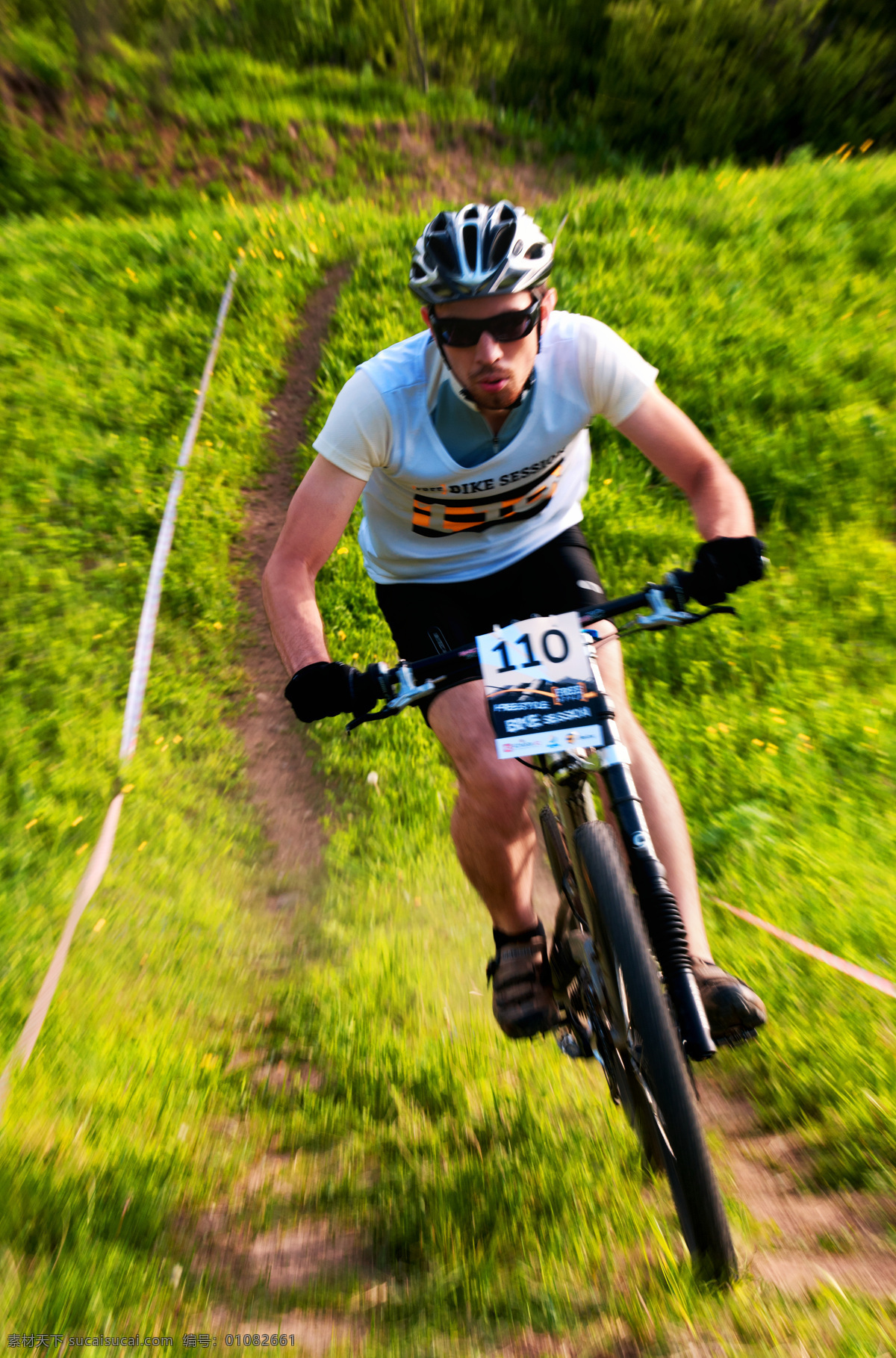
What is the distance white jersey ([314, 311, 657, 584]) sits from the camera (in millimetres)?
2768

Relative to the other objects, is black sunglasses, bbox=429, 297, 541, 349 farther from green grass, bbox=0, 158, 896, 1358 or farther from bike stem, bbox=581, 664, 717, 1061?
green grass, bbox=0, 158, 896, 1358

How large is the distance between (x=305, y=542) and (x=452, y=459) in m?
0.58

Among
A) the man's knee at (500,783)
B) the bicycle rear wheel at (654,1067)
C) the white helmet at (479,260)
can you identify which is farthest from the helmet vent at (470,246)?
Answer: the bicycle rear wheel at (654,1067)

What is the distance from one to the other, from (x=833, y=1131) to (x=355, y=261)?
31.3 feet

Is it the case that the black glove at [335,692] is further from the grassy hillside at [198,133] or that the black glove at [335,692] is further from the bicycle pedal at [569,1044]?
the grassy hillside at [198,133]

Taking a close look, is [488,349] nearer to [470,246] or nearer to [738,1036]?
[470,246]

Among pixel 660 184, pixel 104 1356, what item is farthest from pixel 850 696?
pixel 660 184

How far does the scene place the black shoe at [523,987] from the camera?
8.51 feet

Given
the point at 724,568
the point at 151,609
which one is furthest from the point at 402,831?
the point at 724,568

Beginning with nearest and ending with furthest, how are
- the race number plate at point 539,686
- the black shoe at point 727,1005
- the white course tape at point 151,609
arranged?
the race number plate at point 539,686, the black shoe at point 727,1005, the white course tape at point 151,609

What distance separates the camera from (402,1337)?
6.83 ft

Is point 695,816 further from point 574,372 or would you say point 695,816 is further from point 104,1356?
point 104,1356

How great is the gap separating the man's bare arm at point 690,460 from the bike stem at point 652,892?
2.70 feet

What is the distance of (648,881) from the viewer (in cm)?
218
